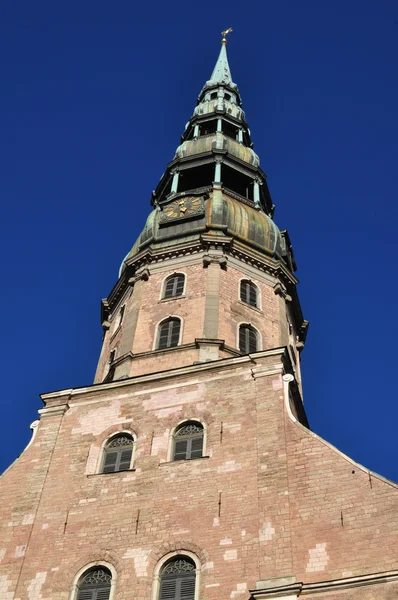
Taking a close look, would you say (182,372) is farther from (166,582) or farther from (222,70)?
(222,70)

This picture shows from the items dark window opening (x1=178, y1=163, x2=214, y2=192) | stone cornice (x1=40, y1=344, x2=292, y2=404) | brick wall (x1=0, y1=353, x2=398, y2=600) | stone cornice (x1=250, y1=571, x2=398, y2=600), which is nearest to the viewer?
stone cornice (x1=250, y1=571, x2=398, y2=600)

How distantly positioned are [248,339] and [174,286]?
3.40 meters

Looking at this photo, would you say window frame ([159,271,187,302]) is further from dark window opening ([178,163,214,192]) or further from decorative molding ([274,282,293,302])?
dark window opening ([178,163,214,192])

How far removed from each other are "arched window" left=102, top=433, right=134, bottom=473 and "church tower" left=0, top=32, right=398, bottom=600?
0.12 feet

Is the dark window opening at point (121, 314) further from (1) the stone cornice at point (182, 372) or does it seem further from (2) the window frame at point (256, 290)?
(1) the stone cornice at point (182, 372)

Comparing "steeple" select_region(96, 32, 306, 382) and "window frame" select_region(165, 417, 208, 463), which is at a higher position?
"steeple" select_region(96, 32, 306, 382)

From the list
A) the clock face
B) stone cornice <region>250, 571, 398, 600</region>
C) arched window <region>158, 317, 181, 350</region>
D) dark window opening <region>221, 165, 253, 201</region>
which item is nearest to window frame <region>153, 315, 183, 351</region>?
arched window <region>158, 317, 181, 350</region>

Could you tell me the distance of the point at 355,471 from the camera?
18750 mm

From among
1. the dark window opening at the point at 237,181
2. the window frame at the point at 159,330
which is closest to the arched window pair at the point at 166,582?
the window frame at the point at 159,330

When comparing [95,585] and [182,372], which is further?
[182,372]

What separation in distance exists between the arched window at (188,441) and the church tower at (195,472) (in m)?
0.04

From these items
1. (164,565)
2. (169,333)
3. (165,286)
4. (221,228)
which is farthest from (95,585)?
(221,228)

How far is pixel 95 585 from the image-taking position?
18406 millimetres

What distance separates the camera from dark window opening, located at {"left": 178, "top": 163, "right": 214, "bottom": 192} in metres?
35.7
